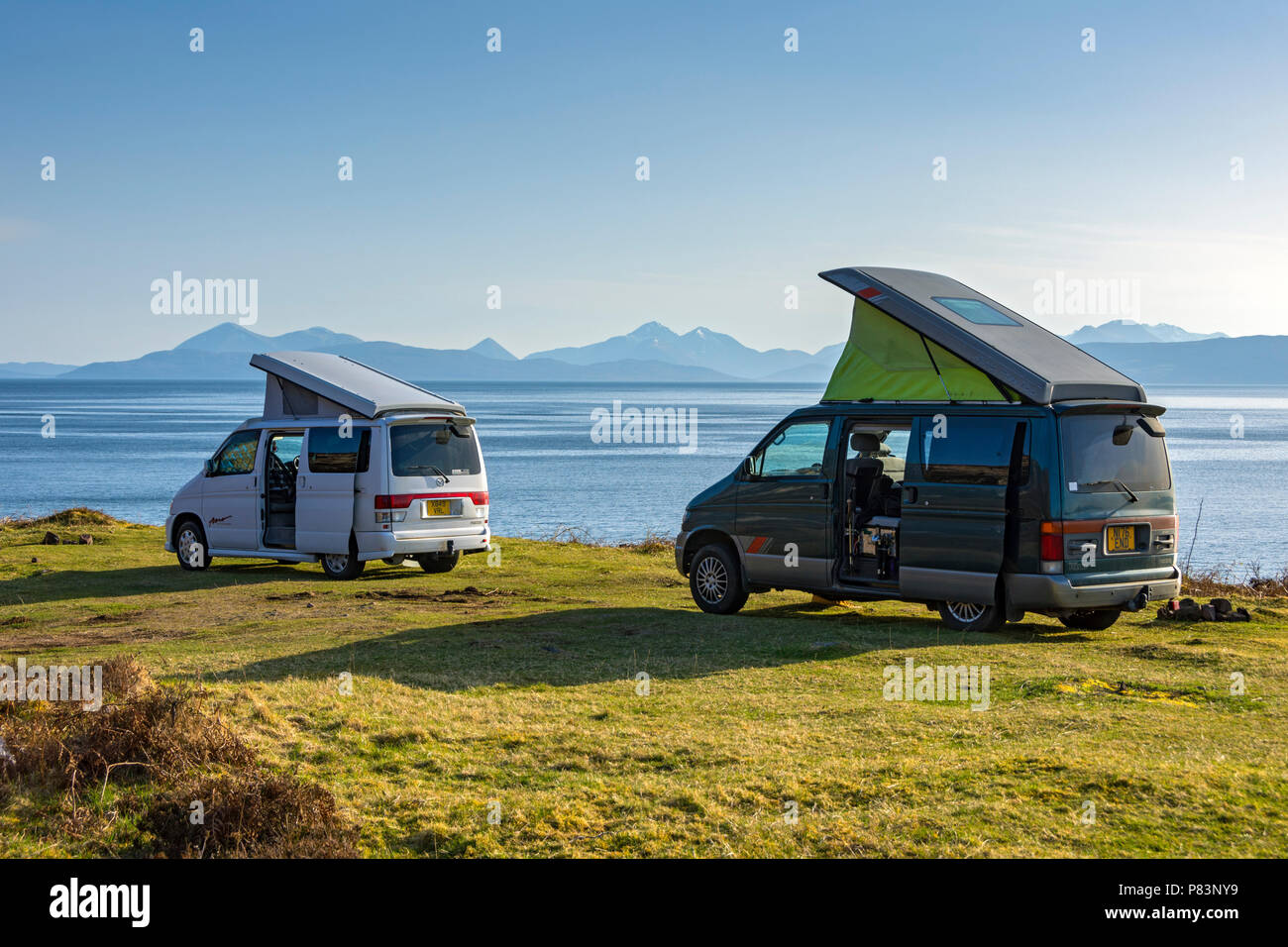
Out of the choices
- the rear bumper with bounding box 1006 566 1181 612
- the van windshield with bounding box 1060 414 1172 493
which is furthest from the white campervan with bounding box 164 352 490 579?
the van windshield with bounding box 1060 414 1172 493

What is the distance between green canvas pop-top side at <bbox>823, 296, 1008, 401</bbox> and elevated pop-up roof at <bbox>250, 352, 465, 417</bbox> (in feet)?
20.5

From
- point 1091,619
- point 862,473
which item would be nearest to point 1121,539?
point 1091,619

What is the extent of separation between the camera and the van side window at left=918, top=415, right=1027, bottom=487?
1100cm

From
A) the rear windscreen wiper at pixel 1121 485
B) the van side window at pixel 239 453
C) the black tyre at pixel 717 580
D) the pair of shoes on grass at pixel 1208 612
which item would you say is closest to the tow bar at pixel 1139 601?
the rear windscreen wiper at pixel 1121 485

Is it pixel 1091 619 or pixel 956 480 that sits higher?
pixel 956 480

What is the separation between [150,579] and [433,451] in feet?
15.3

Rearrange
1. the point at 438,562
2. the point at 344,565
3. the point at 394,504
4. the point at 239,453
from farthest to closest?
the point at 438,562
the point at 239,453
the point at 344,565
the point at 394,504

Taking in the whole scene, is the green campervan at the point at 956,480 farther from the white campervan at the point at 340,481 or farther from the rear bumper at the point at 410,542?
the white campervan at the point at 340,481

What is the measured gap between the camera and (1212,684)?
30.3 ft

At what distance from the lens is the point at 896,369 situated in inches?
481

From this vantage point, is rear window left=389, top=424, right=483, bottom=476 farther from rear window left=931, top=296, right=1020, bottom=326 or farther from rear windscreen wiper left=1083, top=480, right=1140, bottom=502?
rear windscreen wiper left=1083, top=480, right=1140, bottom=502

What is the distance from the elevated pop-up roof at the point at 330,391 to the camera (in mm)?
16484

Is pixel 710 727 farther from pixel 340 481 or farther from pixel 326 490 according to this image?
pixel 326 490

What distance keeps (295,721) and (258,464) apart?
34.3ft
